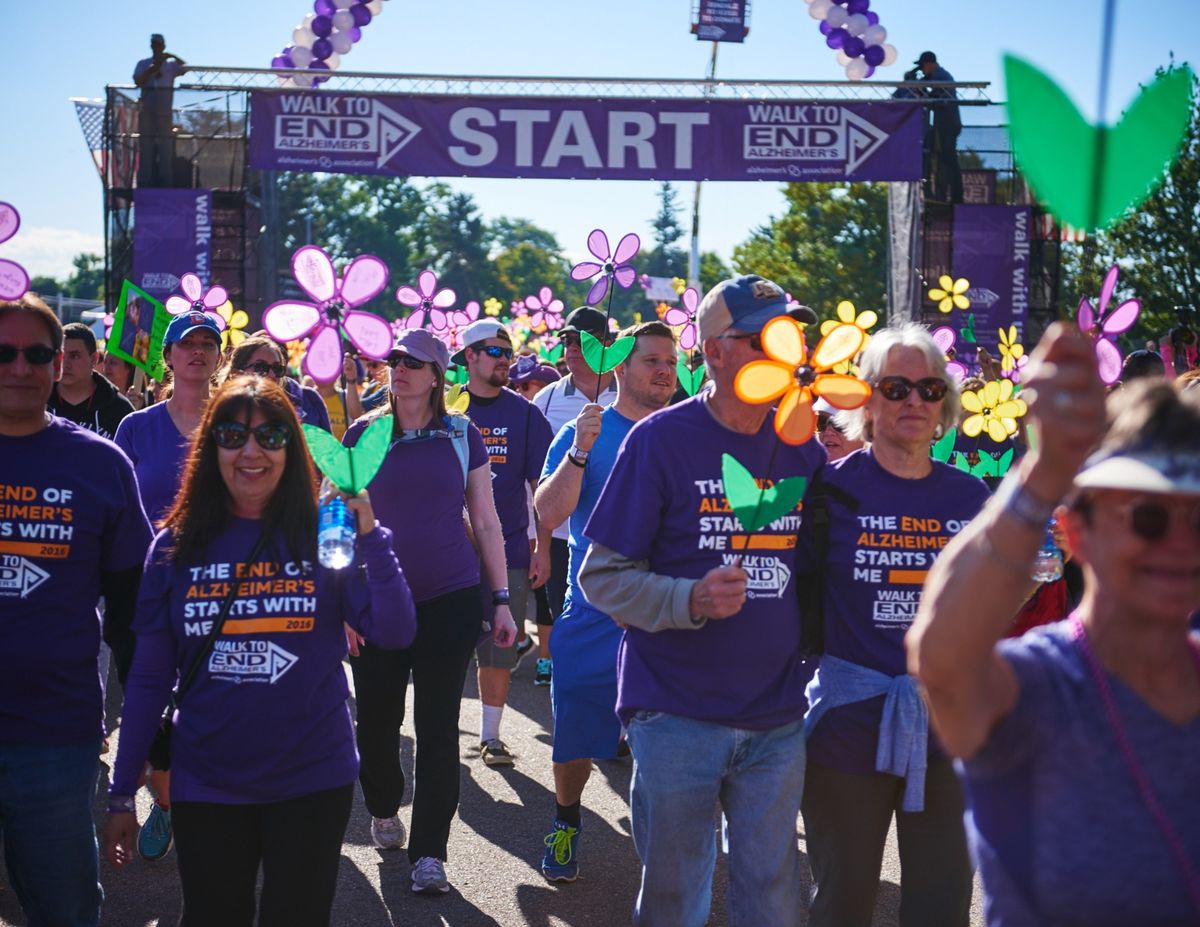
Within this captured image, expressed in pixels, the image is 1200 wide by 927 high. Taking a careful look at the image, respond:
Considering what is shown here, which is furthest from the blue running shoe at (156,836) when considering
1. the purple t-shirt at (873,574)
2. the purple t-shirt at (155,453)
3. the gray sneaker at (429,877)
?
the purple t-shirt at (873,574)

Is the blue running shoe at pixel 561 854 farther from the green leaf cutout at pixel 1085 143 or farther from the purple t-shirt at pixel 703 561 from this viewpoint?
the green leaf cutout at pixel 1085 143

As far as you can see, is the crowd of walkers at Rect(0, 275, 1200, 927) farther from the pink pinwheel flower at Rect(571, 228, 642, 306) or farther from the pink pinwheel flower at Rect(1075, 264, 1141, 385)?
the pink pinwheel flower at Rect(571, 228, 642, 306)

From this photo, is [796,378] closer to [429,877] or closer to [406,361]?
[406,361]

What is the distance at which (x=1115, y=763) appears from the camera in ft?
5.95

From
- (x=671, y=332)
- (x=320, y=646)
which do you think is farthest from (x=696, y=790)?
(x=671, y=332)

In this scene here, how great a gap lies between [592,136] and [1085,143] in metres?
14.3

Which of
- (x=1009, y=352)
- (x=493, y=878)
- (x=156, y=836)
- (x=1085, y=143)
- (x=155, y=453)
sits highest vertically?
(x=1085, y=143)

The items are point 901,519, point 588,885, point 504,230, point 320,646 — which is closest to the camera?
point 320,646

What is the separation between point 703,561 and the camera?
333 centimetres

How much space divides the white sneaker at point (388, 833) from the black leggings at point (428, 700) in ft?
1.22

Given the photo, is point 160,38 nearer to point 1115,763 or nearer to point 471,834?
point 471,834

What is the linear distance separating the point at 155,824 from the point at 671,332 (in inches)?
109

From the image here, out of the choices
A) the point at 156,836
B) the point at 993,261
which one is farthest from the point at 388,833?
the point at 993,261

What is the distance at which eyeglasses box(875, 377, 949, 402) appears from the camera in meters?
3.52
